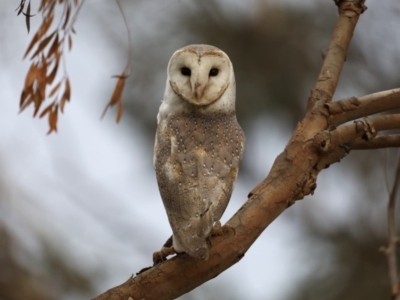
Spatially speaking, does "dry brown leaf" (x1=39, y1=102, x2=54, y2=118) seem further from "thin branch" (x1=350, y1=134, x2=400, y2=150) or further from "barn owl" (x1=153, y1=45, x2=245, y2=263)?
"thin branch" (x1=350, y1=134, x2=400, y2=150)

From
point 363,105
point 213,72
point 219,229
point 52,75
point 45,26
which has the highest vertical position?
point 45,26

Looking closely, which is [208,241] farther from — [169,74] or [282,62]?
[282,62]

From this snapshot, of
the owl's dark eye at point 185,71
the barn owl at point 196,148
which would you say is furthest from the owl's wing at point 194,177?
the owl's dark eye at point 185,71

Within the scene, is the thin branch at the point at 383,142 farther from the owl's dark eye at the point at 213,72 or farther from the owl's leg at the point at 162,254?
the owl's leg at the point at 162,254

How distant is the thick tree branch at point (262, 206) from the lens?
2557 mm

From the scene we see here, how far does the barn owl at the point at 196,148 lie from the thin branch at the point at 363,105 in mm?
415

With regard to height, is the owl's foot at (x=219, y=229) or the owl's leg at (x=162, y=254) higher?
the owl's leg at (x=162, y=254)

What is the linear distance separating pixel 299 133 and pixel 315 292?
3736mm

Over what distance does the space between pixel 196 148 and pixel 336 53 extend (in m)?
0.85

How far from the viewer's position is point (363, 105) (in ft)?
9.31

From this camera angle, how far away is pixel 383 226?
6375 millimetres

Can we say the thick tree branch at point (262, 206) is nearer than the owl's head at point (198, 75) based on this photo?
Yes

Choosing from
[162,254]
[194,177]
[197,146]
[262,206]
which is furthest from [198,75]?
[162,254]

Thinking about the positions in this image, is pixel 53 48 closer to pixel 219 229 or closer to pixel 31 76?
pixel 31 76
